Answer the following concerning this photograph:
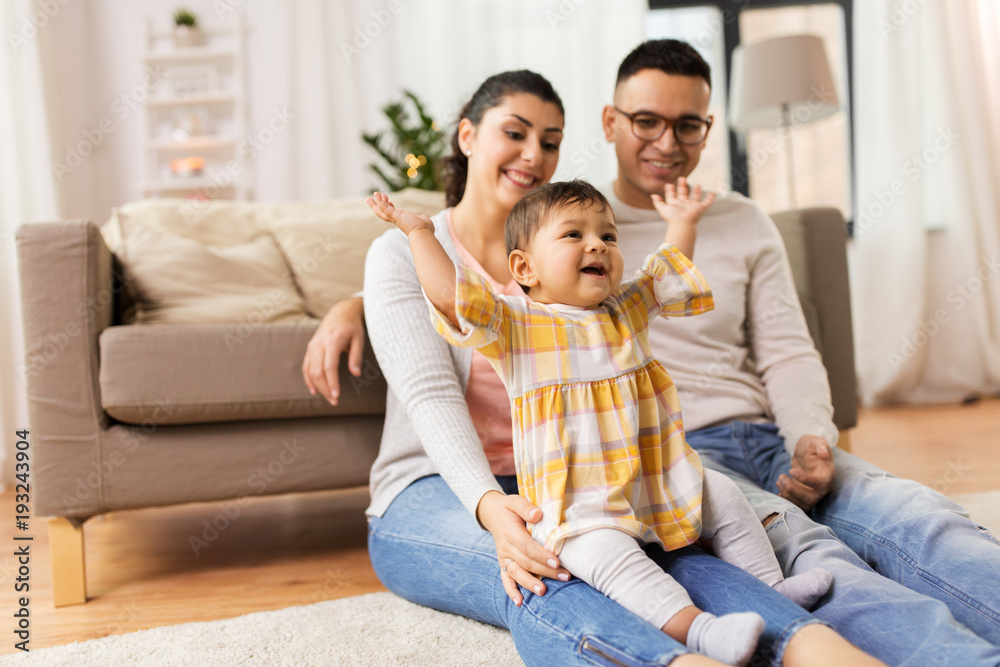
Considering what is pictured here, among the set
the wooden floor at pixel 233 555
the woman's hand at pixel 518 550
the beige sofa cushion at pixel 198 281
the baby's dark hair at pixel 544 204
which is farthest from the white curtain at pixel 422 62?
the woman's hand at pixel 518 550

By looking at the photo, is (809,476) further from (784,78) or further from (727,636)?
(784,78)

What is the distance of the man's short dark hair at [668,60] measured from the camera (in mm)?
1290

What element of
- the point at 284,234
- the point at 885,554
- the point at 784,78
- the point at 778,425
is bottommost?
the point at 885,554

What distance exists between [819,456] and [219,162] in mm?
3250

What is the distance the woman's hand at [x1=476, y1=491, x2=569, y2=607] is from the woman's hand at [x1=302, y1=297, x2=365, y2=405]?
47 centimetres

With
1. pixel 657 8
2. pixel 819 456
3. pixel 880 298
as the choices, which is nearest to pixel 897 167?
pixel 880 298

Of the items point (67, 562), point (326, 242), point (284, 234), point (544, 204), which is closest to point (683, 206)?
point (544, 204)

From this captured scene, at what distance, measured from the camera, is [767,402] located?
49.7 inches

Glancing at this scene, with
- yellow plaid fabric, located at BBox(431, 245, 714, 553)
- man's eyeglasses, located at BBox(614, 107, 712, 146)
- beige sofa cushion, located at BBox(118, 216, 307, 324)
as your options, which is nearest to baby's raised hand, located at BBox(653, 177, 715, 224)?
yellow plaid fabric, located at BBox(431, 245, 714, 553)

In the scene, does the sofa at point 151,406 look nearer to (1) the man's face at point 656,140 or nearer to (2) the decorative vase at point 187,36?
(1) the man's face at point 656,140

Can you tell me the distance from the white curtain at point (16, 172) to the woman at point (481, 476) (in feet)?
5.68

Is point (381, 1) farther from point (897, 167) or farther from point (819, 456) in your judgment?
point (819, 456)

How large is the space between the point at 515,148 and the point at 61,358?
0.87 meters

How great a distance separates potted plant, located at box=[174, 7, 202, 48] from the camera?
348 cm
